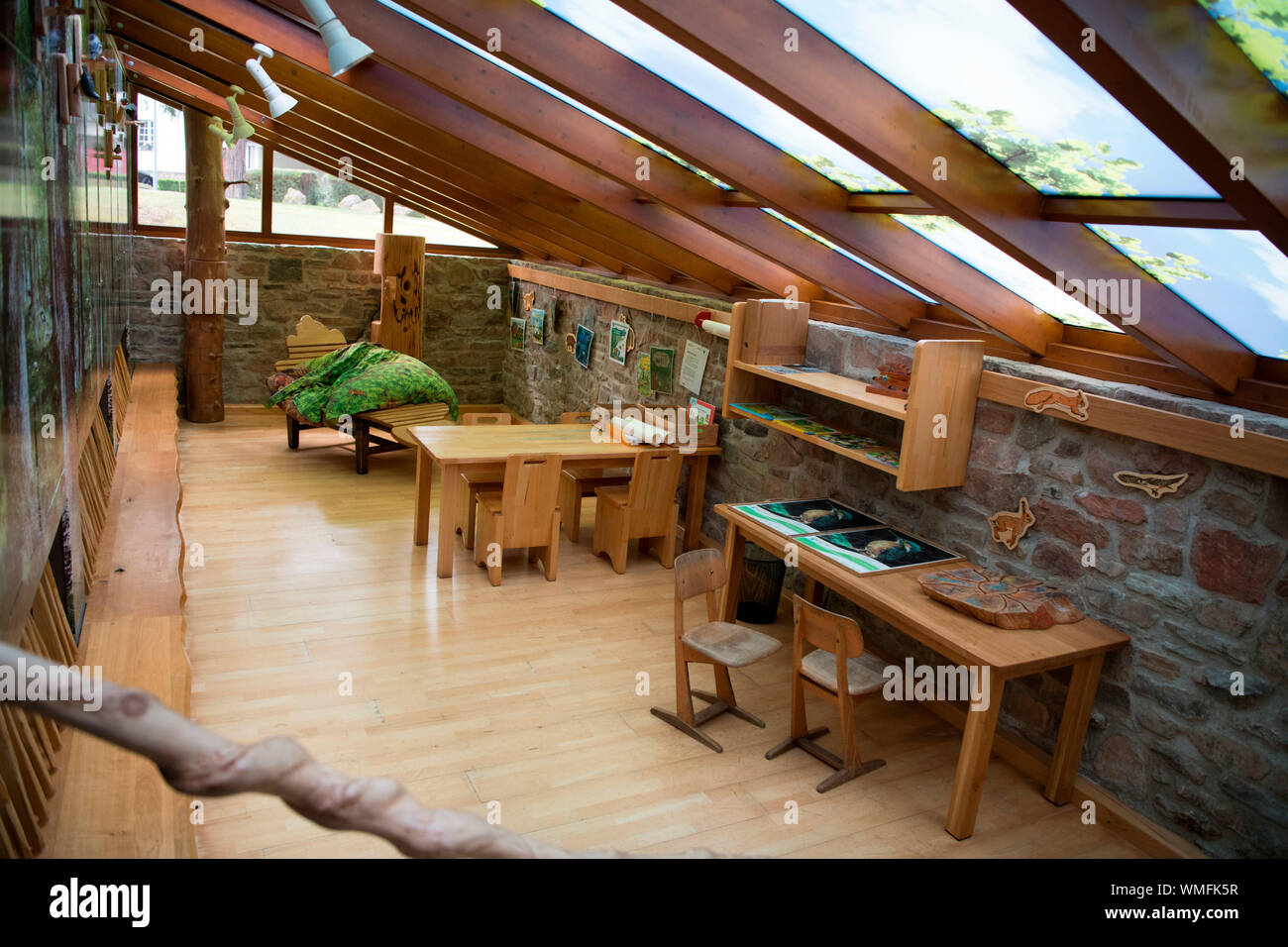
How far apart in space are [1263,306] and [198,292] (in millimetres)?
8451

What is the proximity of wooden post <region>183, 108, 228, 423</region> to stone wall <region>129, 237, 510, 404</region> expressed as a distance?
0.27 meters

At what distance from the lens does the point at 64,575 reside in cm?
307

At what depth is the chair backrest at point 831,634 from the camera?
358 cm

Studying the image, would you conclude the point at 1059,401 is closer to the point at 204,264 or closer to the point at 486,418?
the point at 486,418

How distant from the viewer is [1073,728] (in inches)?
145

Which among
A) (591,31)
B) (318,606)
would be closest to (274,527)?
(318,606)

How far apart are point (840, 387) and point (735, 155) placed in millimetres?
1290

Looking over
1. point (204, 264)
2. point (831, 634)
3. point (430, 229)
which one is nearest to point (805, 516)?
point (831, 634)

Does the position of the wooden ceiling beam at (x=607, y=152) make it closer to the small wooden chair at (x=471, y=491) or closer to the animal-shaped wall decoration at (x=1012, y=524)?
the animal-shaped wall decoration at (x=1012, y=524)

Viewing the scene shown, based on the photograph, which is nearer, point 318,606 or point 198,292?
point 318,606

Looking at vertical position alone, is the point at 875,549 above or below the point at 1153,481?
below

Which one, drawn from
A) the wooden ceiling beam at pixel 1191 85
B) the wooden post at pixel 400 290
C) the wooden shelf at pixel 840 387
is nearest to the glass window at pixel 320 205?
the wooden post at pixel 400 290

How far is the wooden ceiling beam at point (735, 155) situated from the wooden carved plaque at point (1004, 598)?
1017mm
